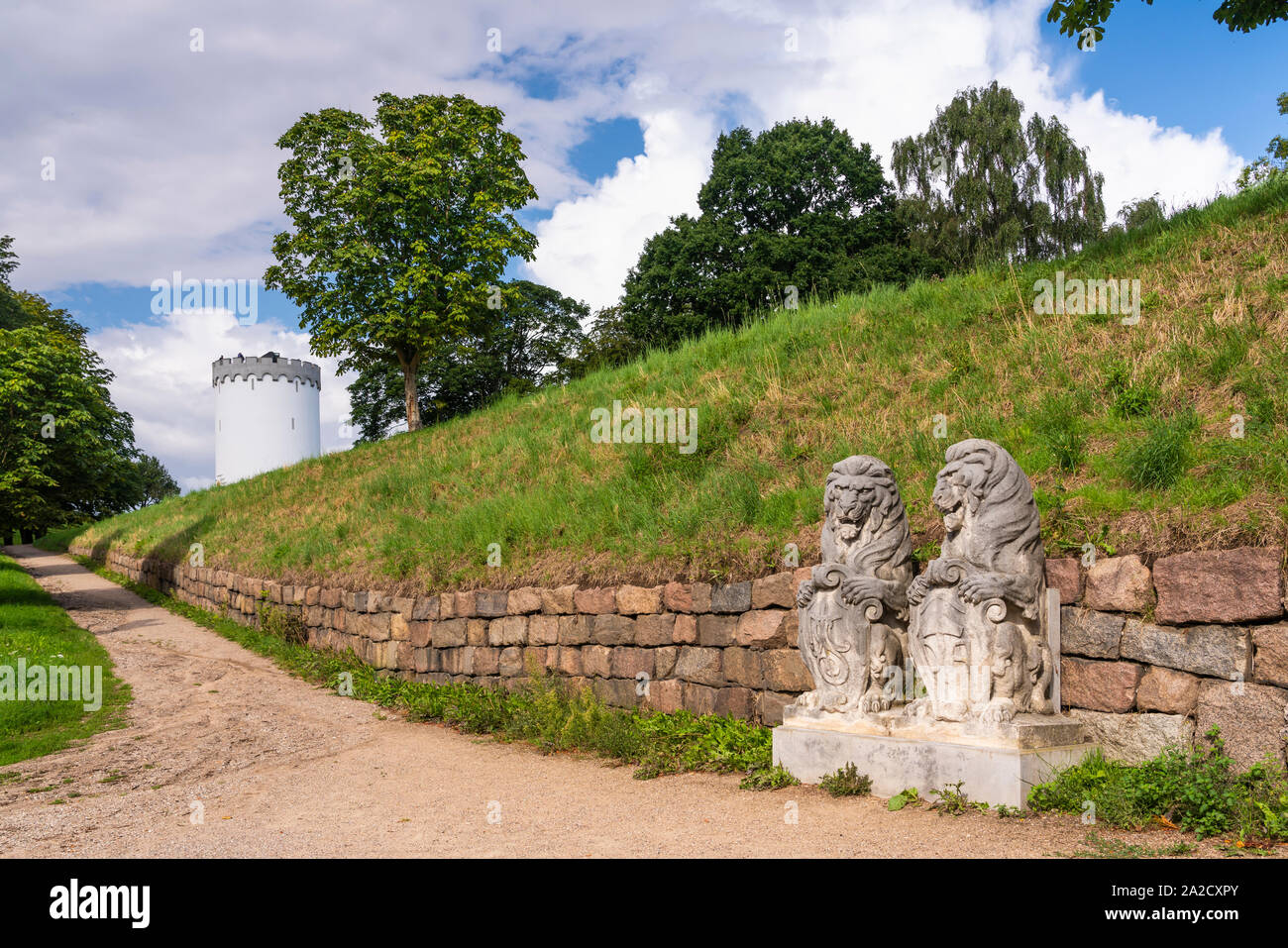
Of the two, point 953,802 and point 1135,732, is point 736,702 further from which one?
point 1135,732

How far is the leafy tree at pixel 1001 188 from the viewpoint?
31.6 meters

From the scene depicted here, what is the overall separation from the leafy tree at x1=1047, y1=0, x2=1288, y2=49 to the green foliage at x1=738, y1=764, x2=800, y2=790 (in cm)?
835

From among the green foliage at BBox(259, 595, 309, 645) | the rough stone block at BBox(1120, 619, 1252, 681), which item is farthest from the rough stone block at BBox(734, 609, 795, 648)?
the green foliage at BBox(259, 595, 309, 645)

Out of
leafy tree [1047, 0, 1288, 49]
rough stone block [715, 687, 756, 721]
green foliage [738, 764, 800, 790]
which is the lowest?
green foliage [738, 764, 800, 790]

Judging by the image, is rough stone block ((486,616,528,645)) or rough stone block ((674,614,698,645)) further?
rough stone block ((486,616,528,645))

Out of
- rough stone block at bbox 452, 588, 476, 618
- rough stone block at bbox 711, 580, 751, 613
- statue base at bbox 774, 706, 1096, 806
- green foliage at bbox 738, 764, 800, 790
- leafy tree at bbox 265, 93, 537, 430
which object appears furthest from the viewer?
leafy tree at bbox 265, 93, 537, 430

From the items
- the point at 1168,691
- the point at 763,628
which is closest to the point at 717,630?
the point at 763,628

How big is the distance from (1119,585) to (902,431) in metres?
3.22

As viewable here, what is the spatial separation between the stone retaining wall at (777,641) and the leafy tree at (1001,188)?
2588cm

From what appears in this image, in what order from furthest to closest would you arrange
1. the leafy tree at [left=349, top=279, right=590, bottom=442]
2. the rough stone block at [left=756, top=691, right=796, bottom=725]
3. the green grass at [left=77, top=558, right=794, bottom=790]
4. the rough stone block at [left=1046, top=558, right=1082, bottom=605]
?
the leafy tree at [left=349, top=279, right=590, bottom=442], the rough stone block at [left=756, top=691, right=796, bottom=725], the green grass at [left=77, top=558, right=794, bottom=790], the rough stone block at [left=1046, top=558, right=1082, bottom=605]

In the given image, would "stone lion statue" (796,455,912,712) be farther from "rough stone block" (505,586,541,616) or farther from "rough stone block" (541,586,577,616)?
"rough stone block" (505,586,541,616)

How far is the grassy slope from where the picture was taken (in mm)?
6082

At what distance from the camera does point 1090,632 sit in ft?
18.0

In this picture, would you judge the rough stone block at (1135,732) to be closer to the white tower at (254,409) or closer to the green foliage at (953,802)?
the green foliage at (953,802)
